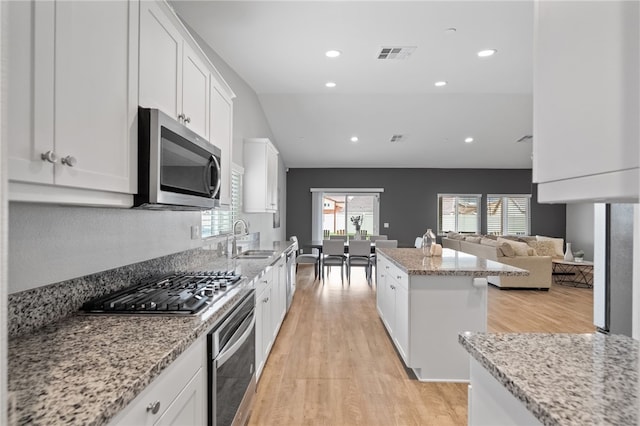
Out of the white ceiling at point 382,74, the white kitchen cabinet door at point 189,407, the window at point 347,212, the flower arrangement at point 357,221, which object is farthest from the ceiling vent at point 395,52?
the window at point 347,212

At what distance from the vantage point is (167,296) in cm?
170

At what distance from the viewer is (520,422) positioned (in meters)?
0.87

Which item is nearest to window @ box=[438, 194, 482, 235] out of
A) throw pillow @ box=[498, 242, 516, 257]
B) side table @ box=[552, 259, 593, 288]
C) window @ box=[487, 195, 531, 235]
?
window @ box=[487, 195, 531, 235]

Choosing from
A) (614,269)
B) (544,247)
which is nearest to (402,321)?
(614,269)

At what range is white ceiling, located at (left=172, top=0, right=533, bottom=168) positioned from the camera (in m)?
3.21

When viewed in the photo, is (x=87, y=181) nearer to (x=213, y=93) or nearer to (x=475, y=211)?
(x=213, y=93)

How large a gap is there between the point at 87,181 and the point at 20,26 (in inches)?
16.9

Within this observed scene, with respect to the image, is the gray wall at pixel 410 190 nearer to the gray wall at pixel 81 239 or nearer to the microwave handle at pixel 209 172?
the gray wall at pixel 81 239

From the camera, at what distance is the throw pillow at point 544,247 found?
7.71 metres

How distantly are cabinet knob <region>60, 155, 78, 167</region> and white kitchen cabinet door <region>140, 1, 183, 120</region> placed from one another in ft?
1.67

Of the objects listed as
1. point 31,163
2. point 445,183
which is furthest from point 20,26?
point 445,183

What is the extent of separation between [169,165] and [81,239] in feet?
1.61

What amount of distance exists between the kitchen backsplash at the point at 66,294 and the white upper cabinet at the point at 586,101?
163cm

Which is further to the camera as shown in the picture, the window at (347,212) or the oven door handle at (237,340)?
the window at (347,212)
